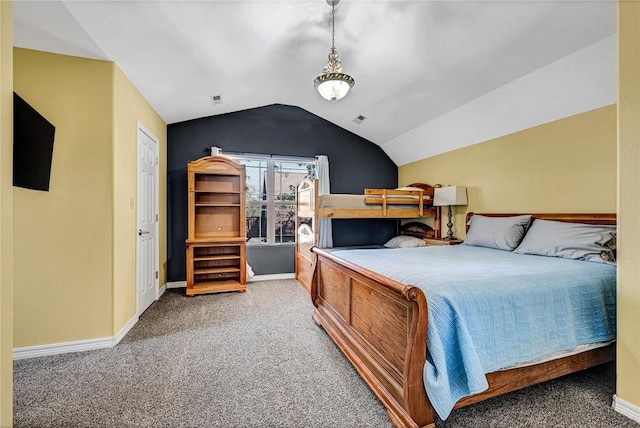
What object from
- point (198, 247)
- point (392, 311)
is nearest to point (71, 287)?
point (198, 247)

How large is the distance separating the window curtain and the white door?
93.0 inches

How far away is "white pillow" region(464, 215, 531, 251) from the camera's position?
293 centimetres

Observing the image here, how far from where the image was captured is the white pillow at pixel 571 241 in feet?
7.36

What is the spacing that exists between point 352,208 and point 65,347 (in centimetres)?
314

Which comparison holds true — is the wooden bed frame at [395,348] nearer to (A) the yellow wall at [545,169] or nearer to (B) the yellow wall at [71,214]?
(A) the yellow wall at [545,169]

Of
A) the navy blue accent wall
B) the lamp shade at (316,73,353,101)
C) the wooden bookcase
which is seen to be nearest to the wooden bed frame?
the lamp shade at (316,73,353,101)

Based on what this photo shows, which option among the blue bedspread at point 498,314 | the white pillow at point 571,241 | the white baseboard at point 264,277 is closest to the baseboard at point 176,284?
the white baseboard at point 264,277

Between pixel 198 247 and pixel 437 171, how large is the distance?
371 centimetres

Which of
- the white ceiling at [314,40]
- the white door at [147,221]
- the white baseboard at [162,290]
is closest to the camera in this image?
the white ceiling at [314,40]

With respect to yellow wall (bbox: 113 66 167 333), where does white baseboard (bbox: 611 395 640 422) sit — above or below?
below

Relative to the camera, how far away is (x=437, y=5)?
224 centimetres

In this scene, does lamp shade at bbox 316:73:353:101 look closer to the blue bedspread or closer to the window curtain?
the blue bedspread

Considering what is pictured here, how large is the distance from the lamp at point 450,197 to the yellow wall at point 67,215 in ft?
12.4

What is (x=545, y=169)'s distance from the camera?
3010 mm
